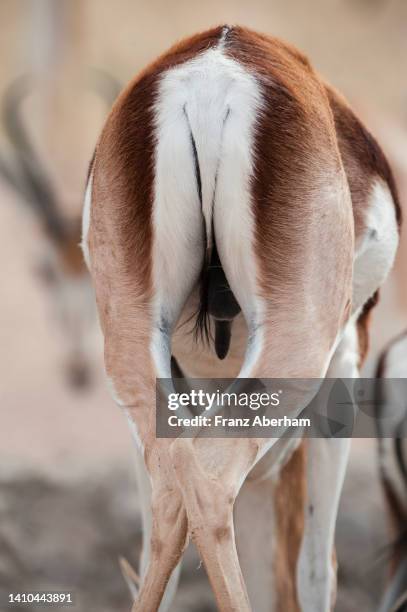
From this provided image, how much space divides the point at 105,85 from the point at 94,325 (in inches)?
51.8

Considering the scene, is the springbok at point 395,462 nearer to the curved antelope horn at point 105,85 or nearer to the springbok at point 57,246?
the springbok at point 57,246

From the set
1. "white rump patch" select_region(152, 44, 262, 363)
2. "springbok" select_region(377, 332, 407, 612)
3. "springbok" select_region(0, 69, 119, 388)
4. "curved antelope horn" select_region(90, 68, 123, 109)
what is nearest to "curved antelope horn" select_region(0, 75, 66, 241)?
"springbok" select_region(0, 69, 119, 388)

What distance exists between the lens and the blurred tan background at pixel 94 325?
100 inches

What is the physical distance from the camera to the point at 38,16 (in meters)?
5.62

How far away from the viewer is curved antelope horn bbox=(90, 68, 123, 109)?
4355 millimetres

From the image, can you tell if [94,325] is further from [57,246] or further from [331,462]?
[331,462]

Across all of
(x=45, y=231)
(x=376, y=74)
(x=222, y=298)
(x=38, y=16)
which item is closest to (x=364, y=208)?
(x=222, y=298)

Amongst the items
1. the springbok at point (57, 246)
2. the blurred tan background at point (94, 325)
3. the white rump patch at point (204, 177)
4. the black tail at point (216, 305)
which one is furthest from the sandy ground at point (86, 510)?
the white rump patch at point (204, 177)

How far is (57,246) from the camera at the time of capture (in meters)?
4.05

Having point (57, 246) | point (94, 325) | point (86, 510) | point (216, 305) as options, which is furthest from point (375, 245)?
point (94, 325)

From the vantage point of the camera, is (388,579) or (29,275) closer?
(388,579)

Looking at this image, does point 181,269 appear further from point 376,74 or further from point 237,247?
point 376,74

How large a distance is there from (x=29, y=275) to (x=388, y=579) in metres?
2.93

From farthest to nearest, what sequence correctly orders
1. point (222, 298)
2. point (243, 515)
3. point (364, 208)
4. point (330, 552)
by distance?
point (243, 515)
point (330, 552)
point (364, 208)
point (222, 298)
